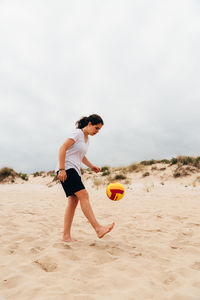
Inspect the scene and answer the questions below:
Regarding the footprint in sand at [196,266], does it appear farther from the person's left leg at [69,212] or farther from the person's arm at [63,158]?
the person's arm at [63,158]

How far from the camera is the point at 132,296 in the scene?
2.04 meters

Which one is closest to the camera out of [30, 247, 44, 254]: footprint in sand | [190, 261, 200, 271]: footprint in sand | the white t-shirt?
[190, 261, 200, 271]: footprint in sand

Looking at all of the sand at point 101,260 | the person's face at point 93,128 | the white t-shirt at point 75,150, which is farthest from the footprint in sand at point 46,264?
the person's face at point 93,128

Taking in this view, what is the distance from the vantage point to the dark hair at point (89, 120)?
11.8 feet

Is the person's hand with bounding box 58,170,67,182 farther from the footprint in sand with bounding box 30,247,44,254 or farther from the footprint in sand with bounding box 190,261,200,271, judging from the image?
the footprint in sand with bounding box 190,261,200,271

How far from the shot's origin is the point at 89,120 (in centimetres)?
365

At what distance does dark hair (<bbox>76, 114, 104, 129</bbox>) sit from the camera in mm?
3604

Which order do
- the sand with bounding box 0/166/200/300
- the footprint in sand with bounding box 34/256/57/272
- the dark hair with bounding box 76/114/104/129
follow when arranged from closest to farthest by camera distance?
the sand with bounding box 0/166/200/300 < the footprint in sand with bounding box 34/256/57/272 < the dark hair with bounding box 76/114/104/129

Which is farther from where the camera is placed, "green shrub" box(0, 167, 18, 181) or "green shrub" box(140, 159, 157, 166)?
"green shrub" box(0, 167, 18, 181)

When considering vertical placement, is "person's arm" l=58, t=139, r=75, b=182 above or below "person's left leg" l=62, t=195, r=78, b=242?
above

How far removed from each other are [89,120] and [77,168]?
0.71 meters

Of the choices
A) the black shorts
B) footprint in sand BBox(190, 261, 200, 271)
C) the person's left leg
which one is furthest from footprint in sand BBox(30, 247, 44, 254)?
footprint in sand BBox(190, 261, 200, 271)

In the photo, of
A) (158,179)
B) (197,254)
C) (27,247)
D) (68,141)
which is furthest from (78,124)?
(158,179)

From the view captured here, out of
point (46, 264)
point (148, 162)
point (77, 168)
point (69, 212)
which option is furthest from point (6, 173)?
point (46, 264)
